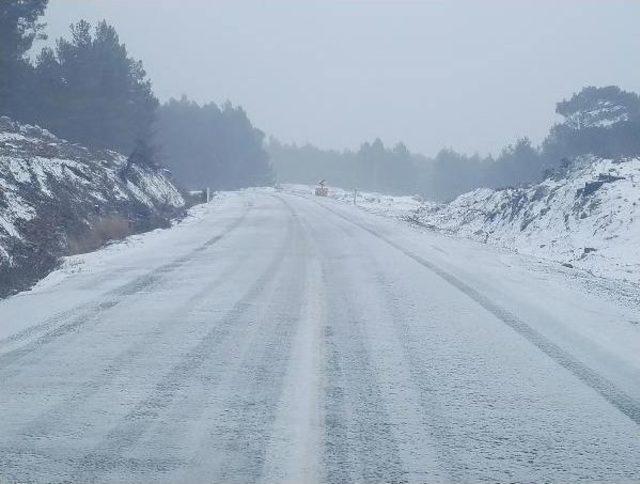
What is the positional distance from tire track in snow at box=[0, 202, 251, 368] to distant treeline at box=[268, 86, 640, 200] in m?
20.5

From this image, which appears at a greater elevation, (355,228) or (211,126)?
(211,126)

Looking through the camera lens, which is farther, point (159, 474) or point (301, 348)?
point (301, 348)

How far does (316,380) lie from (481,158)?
12279 cm

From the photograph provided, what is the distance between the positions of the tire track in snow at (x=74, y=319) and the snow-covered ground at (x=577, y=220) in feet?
34.2

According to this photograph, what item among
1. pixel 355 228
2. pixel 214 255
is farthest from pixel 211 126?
pixel 214 255

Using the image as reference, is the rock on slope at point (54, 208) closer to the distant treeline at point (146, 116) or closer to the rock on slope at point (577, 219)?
the distant treeline at point (146, 116)

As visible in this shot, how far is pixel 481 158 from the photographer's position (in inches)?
4781

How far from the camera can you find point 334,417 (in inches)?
179

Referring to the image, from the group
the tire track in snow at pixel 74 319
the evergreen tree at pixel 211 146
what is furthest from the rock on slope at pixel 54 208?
the evergreen tree at pixel 211 146

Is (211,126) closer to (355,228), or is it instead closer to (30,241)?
(355,228)

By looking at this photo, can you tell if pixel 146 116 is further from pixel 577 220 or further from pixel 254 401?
pixel 254 401

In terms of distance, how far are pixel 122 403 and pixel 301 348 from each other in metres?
2.09

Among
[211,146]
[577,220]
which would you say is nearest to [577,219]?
[577,220]

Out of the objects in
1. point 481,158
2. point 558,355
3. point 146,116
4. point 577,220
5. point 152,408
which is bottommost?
point 152,408
